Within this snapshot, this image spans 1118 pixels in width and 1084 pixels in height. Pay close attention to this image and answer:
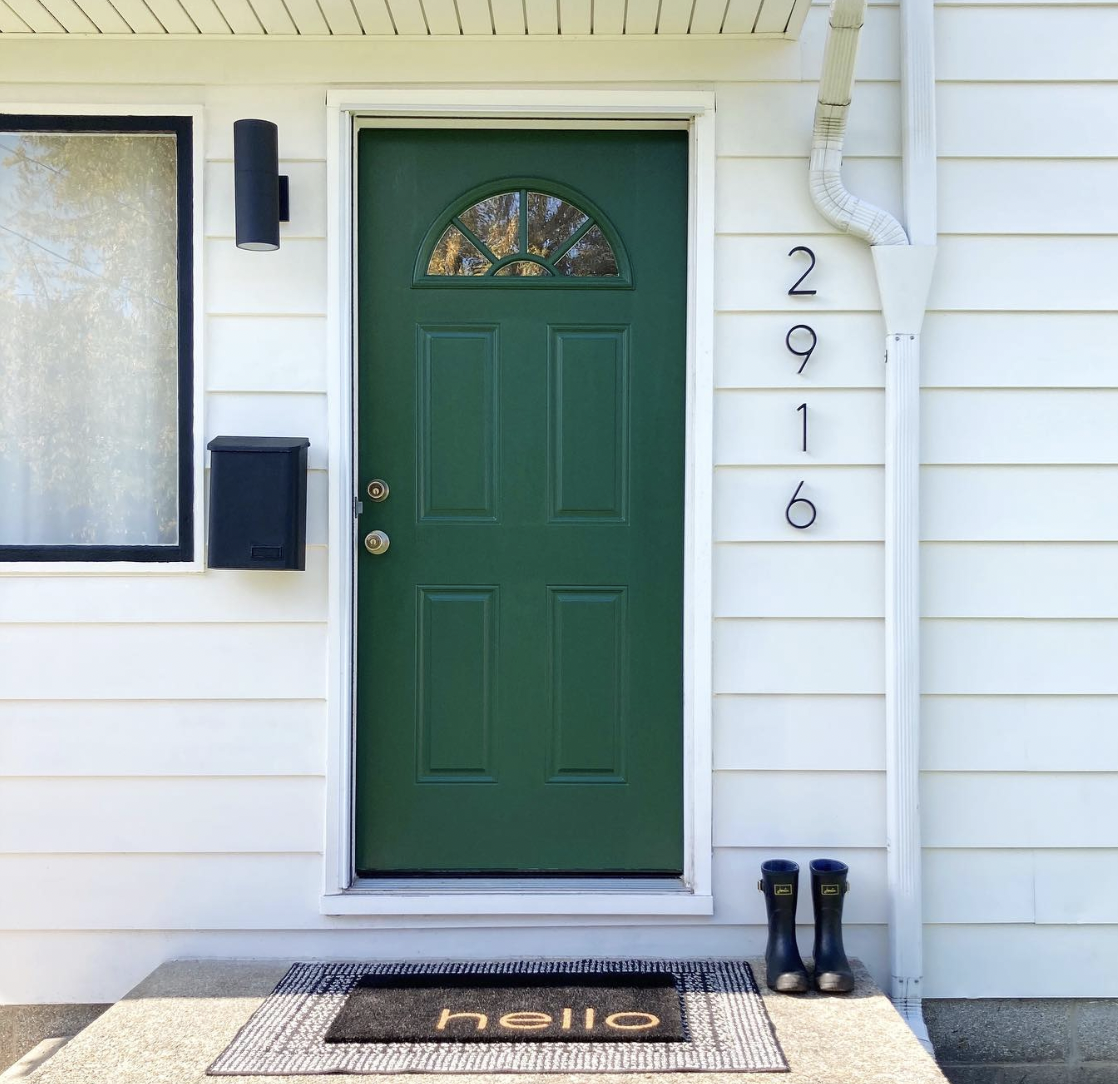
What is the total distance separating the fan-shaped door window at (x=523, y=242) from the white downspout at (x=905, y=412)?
555mm

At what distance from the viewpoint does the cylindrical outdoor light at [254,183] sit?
2.62 meters

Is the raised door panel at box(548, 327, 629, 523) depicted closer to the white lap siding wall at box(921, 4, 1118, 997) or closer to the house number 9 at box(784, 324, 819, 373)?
the house number 9 at box(784, 324, 819, 373)

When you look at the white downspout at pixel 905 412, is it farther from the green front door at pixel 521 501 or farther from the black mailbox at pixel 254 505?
the black mailbox at pixel 254 505

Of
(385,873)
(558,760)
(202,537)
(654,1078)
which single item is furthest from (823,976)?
(202,537)

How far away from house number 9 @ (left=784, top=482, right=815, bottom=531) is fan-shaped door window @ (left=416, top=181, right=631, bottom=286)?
2.29 ft

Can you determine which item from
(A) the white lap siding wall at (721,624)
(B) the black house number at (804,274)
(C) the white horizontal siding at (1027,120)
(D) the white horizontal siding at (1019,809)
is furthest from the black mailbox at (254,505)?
(C) the white horizontal siding at (1027,120)

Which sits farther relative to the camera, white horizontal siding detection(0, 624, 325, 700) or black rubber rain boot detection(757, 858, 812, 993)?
white horizontal siding detection(0, 624, 325, 700)

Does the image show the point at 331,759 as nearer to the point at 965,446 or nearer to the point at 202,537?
the point at 202,537

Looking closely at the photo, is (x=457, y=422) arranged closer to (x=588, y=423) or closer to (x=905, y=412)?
(x=588, y=423)

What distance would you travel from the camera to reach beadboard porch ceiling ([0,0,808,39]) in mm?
2539

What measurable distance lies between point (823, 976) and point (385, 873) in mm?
1107

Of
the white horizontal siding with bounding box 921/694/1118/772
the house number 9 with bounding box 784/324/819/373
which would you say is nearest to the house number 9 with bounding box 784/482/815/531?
the house number 9 with bounding box 784/324/819/373

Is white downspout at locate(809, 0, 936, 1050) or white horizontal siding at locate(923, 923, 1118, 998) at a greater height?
white downspout at locate(809, 0, 936, 1050)

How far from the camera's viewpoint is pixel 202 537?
9.02ft
